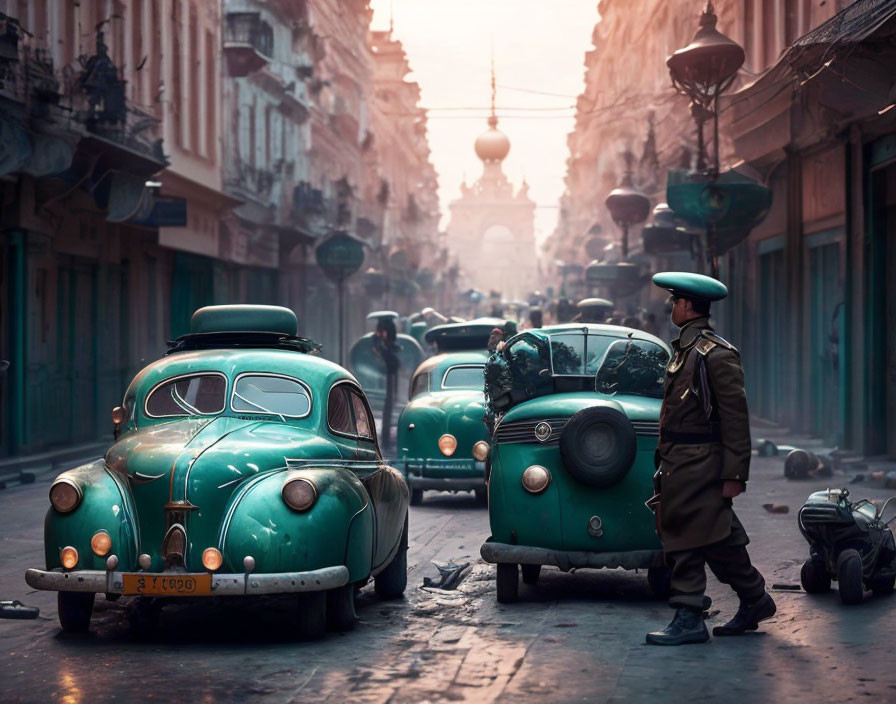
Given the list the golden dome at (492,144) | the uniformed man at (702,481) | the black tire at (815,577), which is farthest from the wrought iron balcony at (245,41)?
the golden dome at (492,144)

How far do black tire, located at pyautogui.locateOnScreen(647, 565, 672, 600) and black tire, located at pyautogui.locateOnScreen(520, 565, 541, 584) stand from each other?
918 mm

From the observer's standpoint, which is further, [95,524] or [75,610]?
[75,610]

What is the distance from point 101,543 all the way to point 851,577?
420cm

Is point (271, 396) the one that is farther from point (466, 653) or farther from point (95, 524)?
point (466, 653)

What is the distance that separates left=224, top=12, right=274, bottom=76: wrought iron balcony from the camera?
1242 inches

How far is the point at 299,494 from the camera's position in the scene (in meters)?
6.93

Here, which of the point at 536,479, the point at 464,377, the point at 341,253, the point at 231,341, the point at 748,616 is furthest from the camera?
the point at 341,253

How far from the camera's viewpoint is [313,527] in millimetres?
6910

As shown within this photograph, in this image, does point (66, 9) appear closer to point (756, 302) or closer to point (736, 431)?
point (756, 302)

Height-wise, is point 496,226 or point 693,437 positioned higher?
point 496,226

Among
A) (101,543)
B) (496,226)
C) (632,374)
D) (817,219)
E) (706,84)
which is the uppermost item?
(496,226)

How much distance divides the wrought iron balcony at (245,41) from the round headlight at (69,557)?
25857 millimetres

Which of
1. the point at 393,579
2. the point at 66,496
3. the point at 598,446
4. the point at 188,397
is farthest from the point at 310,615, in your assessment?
the point at 598,446

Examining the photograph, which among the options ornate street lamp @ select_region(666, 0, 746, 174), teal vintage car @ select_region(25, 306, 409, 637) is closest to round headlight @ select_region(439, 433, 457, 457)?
ornate street lamp @ select_region(666, 0, 746, 174)
